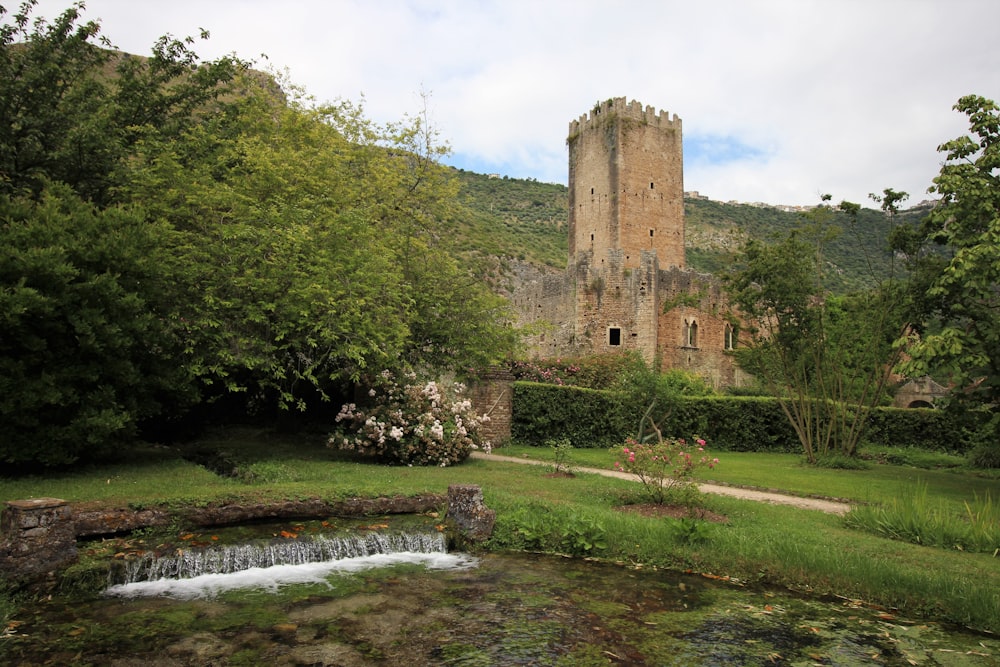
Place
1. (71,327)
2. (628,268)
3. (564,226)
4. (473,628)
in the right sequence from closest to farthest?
(473,628) < (71,327) < (628,268) < (564,226)

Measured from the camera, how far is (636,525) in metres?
8.28

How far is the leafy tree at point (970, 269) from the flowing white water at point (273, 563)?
9.42m

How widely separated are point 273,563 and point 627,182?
3780 centimetres

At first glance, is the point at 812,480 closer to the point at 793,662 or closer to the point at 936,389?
the point at 793,662

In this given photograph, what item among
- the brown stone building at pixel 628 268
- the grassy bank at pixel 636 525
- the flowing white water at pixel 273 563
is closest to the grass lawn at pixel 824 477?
the grassy bank at pixel 636 525

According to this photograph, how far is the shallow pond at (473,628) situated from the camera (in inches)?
185

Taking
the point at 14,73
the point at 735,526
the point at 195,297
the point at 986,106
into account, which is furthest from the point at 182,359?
the point at 986,106

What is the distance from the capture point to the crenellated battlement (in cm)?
4138

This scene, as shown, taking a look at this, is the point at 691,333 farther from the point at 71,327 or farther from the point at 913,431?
the point at 71,327

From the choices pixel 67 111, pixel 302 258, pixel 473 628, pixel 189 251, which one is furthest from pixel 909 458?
pixel 67 111

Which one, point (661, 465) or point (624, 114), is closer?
point (661, 465)

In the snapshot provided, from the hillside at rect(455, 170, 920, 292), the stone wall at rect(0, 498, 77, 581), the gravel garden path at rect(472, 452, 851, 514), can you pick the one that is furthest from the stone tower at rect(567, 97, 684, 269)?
the stone wall at rect(0, 498, 77, 581)

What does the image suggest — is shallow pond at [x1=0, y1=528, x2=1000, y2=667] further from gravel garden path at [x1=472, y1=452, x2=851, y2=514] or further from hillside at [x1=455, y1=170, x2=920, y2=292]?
hillside at [x1=455, y1=170, x2=920, y2=292]

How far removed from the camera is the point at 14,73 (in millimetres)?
14148
